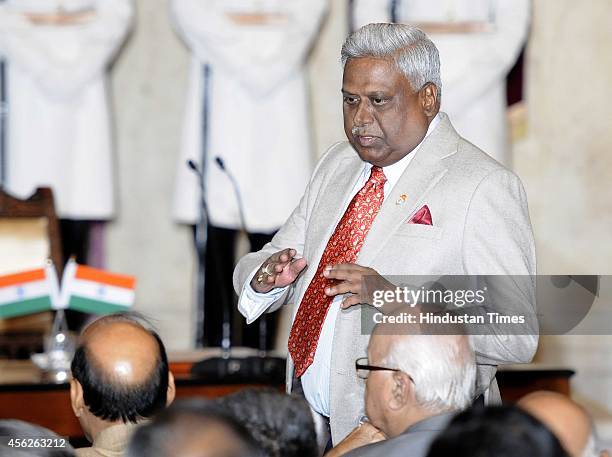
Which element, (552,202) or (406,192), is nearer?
(406,192)

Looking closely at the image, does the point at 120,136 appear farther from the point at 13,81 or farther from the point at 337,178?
the point at 337,178

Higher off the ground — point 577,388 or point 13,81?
point 13,81

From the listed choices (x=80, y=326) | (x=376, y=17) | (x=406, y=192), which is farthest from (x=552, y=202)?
(x=406, y=192)

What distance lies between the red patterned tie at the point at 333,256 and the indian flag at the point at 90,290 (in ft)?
6.70

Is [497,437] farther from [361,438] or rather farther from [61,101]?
[61,101]

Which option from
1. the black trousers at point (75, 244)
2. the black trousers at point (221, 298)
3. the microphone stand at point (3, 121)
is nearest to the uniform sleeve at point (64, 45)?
the microphone stand at point (3, 121)

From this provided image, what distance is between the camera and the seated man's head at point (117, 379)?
105 inches

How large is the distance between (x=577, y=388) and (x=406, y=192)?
4174 millimetres

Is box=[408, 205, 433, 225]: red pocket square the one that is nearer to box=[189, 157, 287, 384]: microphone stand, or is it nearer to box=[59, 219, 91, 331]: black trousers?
box=[189, 157, 287, 384]: microphone stand

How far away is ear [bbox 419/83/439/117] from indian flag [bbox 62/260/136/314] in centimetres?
233

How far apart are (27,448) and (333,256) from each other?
114 cm

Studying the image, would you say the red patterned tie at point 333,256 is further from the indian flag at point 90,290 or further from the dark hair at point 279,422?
the indian flag at point 90,290

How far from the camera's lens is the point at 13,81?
22.0 feet

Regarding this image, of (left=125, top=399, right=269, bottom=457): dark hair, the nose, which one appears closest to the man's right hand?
the nose
